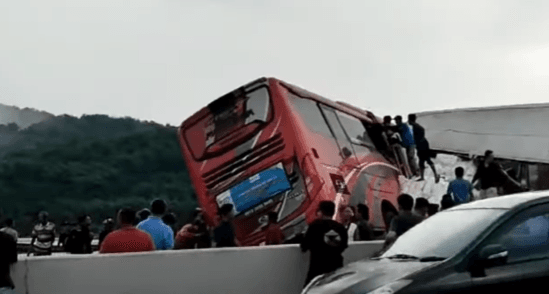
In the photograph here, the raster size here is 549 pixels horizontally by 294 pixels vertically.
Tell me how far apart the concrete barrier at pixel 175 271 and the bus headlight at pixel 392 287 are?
11.4 feet

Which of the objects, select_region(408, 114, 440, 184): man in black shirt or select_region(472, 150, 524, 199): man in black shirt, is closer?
select_region(472, 150, 524, 199): man in black shirt

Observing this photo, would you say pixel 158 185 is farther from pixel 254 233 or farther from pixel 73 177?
pixel 254 233

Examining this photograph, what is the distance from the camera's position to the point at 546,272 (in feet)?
22.1

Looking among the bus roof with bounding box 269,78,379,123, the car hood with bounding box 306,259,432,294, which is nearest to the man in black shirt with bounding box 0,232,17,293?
the car hood with bounding box 306,259,432,294

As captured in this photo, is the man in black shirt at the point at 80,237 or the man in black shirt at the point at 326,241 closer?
the man in black shirt at the point at 326,241

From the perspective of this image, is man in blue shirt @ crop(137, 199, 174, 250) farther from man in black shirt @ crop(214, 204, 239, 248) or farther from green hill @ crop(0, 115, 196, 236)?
green hill @ crop(0, 115, 196, 236)

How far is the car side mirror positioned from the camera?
21.2ft

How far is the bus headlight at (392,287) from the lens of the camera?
627cm

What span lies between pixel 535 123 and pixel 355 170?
33.7 ft

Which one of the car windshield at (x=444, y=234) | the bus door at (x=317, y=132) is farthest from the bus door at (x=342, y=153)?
the car windshield at (x=444, y=234)

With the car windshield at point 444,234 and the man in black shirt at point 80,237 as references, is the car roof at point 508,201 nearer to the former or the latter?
the car windshield at point 444,234

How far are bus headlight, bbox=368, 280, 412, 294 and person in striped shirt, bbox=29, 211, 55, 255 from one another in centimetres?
1215

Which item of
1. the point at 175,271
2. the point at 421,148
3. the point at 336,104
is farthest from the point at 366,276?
the point at 421,148

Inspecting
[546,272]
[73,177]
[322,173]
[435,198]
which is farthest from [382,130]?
[73,177]
